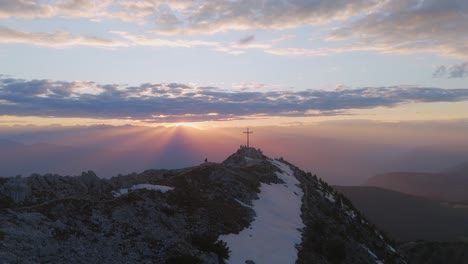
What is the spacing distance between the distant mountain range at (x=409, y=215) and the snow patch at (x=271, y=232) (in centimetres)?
10073

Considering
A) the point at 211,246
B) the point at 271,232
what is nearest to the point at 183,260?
the point at 211,246

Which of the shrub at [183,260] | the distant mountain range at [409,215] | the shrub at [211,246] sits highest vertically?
the shrub at [183,260]

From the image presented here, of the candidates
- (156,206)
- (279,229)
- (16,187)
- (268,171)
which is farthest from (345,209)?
(16,187)

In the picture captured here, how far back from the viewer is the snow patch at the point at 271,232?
22641mm

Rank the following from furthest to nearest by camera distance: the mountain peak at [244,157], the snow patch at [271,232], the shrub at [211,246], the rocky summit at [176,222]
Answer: the mountain peak at [244,157] → the snow patch at [271,232] → the shrub at [211,246] → the rocky summit at [176,222]

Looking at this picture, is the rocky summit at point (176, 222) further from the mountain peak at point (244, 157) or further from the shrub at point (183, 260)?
the mountain peak at point (244, 157)

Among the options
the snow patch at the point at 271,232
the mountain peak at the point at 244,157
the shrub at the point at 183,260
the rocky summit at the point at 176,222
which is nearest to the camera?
the rocky summit at the point at 176,222

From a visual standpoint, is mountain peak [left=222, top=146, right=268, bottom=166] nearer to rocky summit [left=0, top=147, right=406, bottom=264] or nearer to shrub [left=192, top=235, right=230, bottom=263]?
rocky summit [left=0, top=147, right=406, bottom=264]

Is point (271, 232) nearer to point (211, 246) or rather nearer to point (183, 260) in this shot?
point (211, 246)

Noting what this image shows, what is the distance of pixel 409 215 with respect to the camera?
534 ft

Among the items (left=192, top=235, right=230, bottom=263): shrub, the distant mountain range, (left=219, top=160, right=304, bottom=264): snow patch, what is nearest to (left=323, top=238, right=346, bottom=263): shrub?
(left=219, top=160, right=304, bottom=264): snow patch

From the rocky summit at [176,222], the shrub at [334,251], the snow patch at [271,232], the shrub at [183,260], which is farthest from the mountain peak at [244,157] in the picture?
the shrub at [183,260]

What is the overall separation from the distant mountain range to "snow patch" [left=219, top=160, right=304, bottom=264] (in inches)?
3966

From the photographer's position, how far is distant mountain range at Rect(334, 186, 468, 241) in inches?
5384
